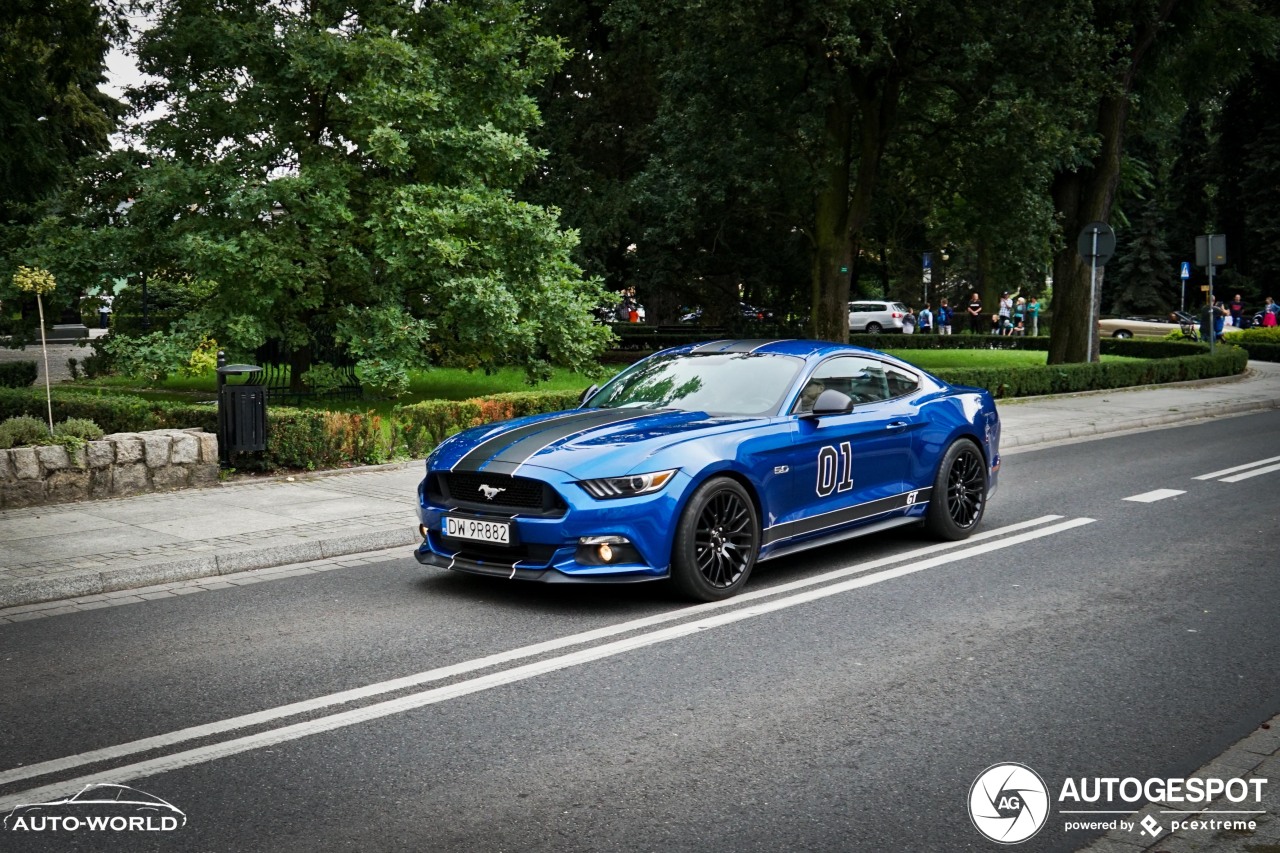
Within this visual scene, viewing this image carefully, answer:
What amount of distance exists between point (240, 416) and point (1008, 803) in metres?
9.06

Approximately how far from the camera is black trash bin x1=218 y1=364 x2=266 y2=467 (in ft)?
37.7

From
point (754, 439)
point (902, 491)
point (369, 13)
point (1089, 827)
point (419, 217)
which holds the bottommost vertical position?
point (1089, 827)

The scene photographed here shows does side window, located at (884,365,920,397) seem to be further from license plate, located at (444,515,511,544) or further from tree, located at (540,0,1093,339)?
tree, located at (540,0,1093,339)

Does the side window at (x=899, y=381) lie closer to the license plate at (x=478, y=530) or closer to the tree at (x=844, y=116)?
the license plate at (x=478, y=530)

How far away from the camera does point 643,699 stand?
539 centimetres

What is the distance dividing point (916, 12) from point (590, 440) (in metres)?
17.2

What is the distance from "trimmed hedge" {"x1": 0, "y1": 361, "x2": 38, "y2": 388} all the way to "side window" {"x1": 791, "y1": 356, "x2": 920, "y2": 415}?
16.4m

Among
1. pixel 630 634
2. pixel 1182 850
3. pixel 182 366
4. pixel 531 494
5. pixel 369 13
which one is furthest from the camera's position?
pixel 369 13

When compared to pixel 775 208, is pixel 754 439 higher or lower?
lower

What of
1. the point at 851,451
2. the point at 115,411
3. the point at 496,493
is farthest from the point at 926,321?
the point at 496,493

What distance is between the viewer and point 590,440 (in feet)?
23.6

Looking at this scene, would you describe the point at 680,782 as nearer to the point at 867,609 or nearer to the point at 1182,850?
the point at 1182,850

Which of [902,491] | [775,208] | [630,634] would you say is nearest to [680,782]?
[630,634]

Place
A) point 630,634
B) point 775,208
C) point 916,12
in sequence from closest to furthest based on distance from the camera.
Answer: point 630,634 → point 916,12 → point 775,208
